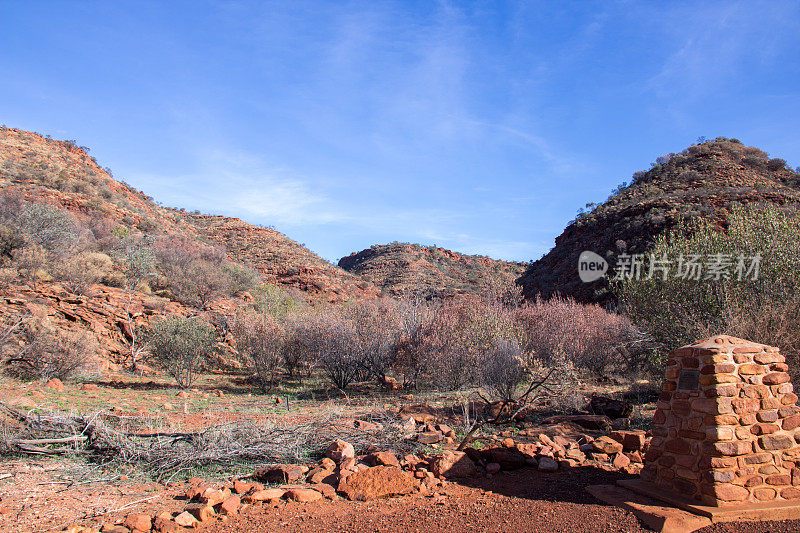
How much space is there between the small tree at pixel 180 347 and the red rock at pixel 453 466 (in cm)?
986

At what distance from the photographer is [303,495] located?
213 inches

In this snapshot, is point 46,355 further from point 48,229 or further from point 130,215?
point 130,215

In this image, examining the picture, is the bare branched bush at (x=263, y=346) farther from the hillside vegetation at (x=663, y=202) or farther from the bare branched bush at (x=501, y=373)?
the hillside vegetation at (x=663, y=202)

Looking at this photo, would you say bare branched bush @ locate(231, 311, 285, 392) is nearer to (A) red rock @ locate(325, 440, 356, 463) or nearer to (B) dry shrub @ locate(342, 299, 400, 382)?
(B) dry shrub @ locate(342, 299, 400, 382)

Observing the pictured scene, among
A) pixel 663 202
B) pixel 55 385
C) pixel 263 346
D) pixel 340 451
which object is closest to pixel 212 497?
pixel 340 451

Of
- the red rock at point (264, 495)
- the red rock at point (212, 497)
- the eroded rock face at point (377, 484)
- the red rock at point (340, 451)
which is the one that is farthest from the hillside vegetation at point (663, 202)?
the red rock at point (212, 497)

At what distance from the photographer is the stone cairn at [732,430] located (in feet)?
15.8

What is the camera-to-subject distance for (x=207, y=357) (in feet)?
55.4

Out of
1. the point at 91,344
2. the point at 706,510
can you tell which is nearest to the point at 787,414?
the point at 706,510

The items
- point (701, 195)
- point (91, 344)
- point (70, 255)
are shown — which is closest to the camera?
point (91, 344)

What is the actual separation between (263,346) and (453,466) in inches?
389

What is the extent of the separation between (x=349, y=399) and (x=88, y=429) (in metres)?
6.38

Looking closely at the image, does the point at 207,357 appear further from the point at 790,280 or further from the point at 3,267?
the point at 790,280

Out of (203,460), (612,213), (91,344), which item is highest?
(612,213)
